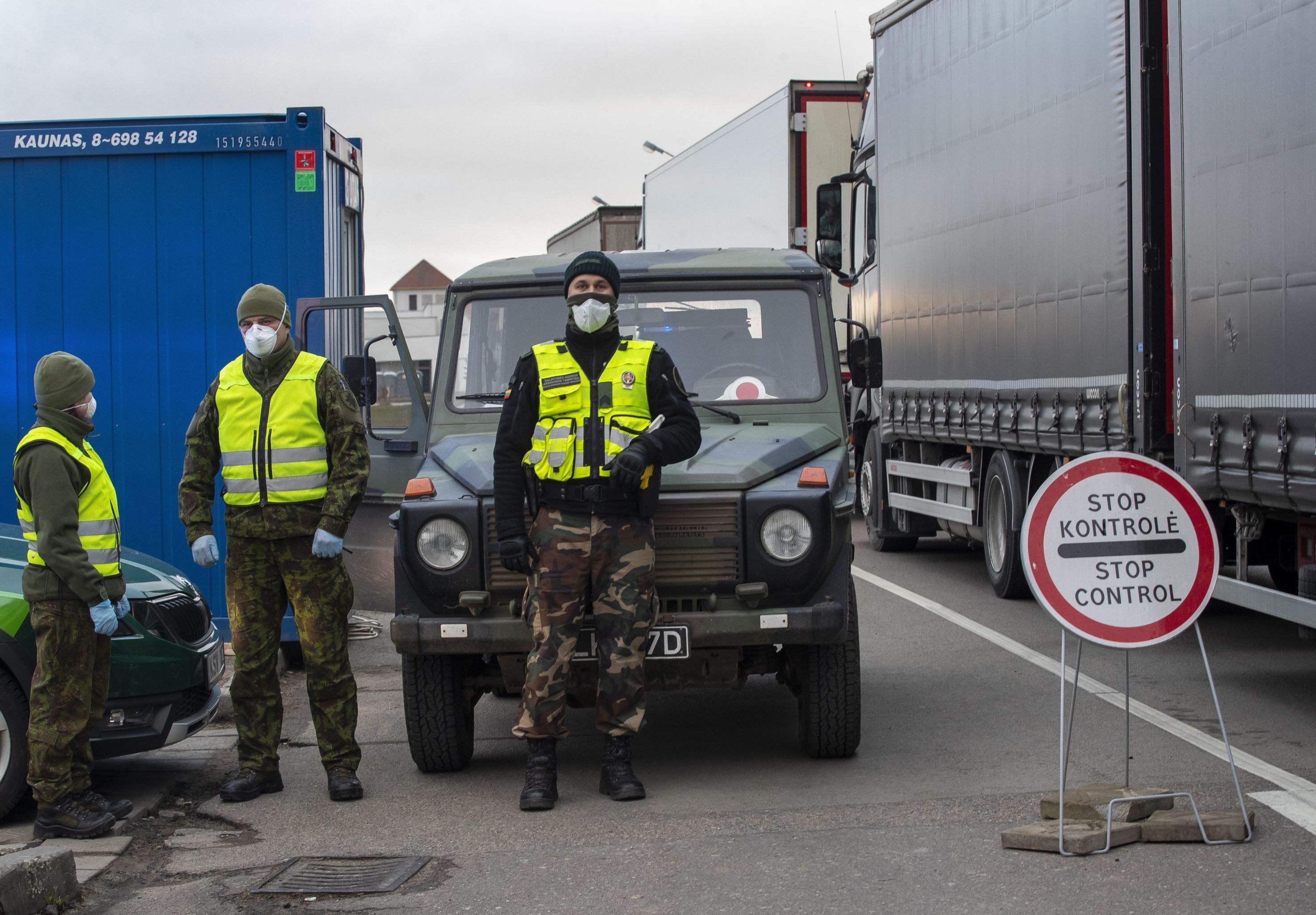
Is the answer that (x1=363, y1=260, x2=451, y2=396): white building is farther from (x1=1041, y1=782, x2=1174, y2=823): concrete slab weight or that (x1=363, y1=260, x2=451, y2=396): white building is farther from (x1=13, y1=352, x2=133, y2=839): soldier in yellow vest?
(x1=1041, y1=782, x2=1174, y2=823): concrete slab weight

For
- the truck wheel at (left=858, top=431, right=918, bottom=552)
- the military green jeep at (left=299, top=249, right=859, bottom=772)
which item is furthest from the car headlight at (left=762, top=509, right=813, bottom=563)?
the truck wheel at (left=858, top=431, right=918, bottom=552)

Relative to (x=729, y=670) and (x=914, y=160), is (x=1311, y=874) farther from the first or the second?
(x=914, y=160)

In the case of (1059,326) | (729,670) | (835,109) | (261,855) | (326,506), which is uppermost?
(835,109)

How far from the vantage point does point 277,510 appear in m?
6.34

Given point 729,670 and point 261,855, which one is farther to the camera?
point 729,670

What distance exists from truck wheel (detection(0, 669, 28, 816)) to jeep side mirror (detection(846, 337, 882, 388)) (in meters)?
4.07

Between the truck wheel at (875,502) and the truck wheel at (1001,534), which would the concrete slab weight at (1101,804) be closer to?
the truck wheel at (1001,534)

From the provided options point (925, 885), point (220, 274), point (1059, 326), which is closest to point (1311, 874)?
point (925, 885)

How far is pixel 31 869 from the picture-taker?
4.85 meters

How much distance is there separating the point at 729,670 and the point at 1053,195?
5522 millimetres

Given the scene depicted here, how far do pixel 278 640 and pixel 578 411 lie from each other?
1559 mm

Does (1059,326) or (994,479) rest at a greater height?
(1059,326)

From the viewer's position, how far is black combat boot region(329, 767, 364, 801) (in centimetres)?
645

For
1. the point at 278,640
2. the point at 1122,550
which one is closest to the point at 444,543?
the point at 278,640
